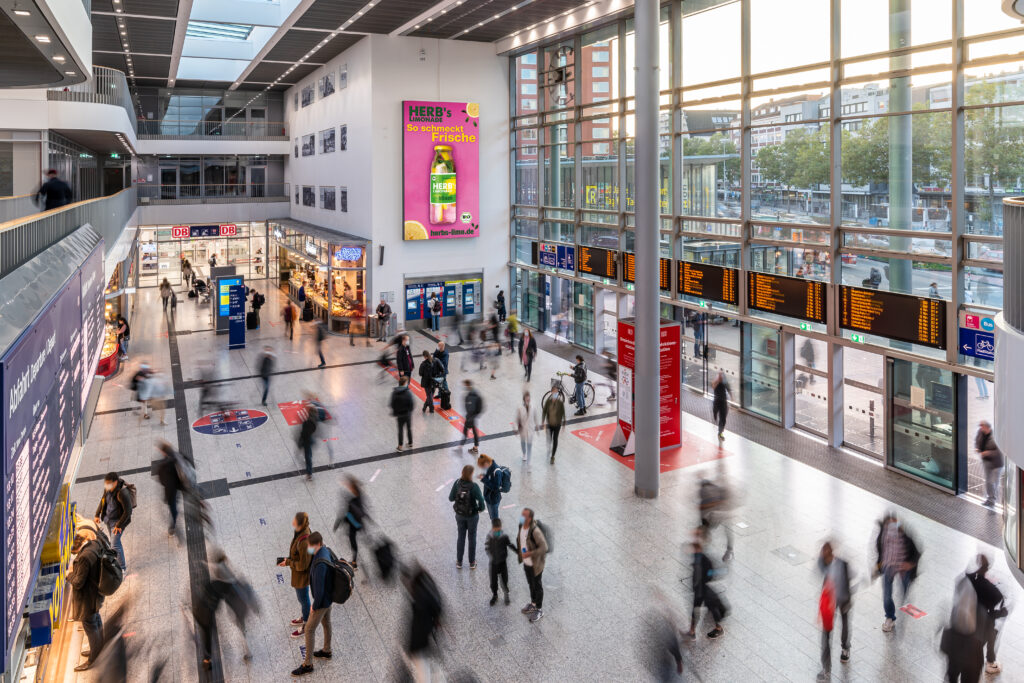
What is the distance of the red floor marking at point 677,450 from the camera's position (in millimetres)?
13789

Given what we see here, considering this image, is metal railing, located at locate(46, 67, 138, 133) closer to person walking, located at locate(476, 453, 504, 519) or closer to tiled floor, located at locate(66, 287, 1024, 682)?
tiled floor, located at locate(66, 287, 1024, 682)

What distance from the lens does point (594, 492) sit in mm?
12406

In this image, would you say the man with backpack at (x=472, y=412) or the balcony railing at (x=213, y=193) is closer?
the man with backpack at (x=472, y=412)

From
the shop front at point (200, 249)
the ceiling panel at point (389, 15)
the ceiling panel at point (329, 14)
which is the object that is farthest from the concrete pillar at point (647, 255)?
the shop front at point (200, 249)

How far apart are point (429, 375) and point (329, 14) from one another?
11811 millimetres

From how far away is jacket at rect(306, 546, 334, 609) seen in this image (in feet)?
24.9

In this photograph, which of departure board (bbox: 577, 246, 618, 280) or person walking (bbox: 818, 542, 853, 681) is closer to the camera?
person walking (bbox: 818, 542, 853, 681)

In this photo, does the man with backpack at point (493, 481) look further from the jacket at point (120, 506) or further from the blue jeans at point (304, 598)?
the jacket at point (120, 506)

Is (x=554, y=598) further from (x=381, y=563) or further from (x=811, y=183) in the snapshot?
(x=811, y=183)

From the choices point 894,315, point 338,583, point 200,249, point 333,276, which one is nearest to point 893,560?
point 338,583

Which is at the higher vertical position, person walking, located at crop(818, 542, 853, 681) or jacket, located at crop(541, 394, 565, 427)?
jacket, located at crop(541, 394, 565, 427)

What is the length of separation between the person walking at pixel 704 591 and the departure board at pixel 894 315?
268 inches

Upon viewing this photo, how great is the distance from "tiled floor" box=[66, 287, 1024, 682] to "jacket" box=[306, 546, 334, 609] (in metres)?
0.69

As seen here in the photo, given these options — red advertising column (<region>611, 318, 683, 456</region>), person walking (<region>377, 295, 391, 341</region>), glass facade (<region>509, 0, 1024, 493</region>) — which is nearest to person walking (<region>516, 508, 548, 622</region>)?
red advertising column (<region>611, 318, 683, 456</region>)
